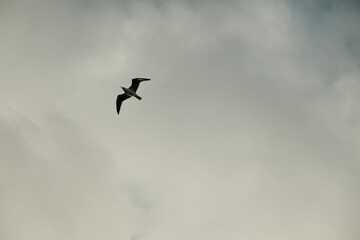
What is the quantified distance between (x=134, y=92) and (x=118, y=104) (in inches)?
229

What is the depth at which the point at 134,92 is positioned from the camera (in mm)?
93062

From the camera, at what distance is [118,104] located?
9581cm
